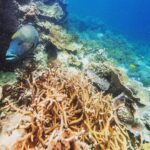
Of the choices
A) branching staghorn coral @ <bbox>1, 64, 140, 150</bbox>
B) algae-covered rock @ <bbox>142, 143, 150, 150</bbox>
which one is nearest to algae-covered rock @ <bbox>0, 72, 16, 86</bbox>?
branching staghorn coral @ <bbox>1, 64, 140, 150</bbox>

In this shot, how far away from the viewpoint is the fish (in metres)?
3.54

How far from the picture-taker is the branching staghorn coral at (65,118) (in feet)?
8.17

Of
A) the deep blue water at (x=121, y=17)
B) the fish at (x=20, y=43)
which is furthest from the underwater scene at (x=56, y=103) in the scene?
the deep blue water at (x=121, y=17)

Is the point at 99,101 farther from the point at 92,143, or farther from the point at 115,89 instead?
the point at 115,89

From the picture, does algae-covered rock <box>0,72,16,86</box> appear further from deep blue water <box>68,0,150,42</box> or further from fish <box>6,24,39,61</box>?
deep blue water <box>68,0,150,42</box>

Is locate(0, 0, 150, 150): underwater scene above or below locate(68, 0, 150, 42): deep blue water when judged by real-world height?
below

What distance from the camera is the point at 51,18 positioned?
34.2ft

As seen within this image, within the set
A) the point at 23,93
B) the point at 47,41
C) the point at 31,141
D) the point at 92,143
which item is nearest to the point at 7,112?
the point at 23,93

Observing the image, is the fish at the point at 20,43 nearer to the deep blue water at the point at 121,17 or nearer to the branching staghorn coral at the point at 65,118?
the branching staghorn coral at the point at 65,118

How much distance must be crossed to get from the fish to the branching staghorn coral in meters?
0.38

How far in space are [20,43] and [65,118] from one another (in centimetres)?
147

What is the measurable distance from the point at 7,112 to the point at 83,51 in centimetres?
476

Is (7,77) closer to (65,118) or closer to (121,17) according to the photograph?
(65,118)

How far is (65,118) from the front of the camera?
2.72 metres
